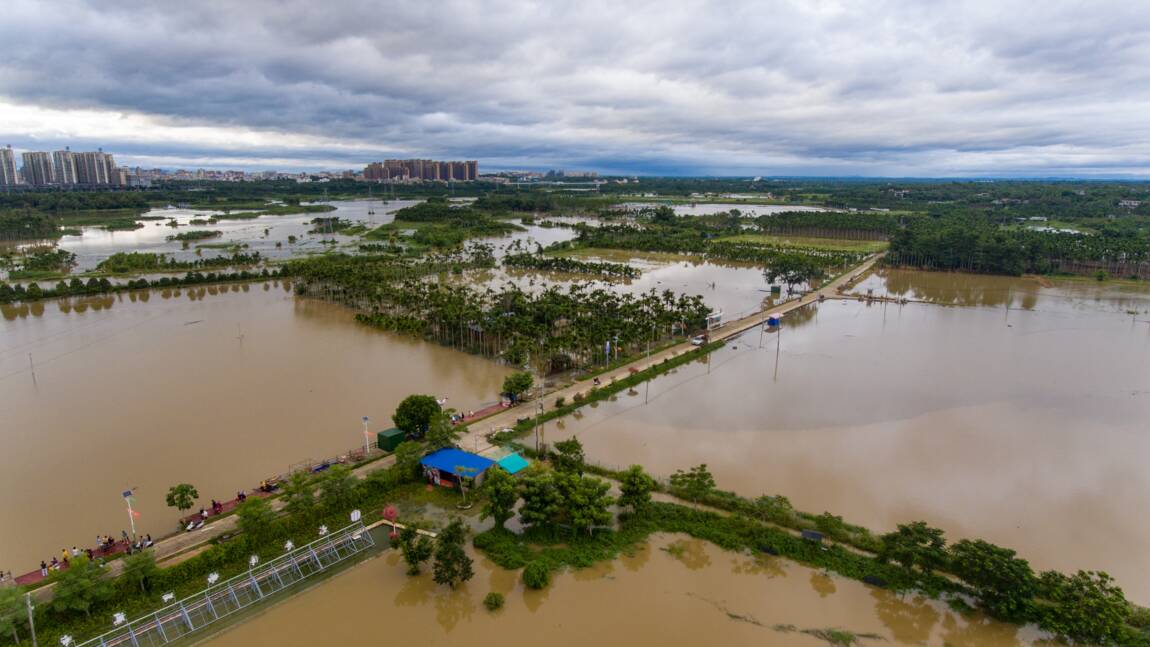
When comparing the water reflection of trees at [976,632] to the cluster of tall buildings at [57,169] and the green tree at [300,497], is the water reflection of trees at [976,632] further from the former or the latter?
the cluster of tall buildings at [57,169]

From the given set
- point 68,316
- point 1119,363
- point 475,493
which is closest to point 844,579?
point 475,493

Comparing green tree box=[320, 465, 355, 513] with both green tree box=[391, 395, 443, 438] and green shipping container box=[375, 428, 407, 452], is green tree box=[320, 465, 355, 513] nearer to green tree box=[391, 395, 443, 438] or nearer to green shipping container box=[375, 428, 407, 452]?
green shipping container box=[375, 428, 407, 452]

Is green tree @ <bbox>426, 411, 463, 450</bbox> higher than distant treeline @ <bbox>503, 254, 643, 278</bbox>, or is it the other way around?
distant treeline @ <bbox>503, 254, 643, 278</bbox>

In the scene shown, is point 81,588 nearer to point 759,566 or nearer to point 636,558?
point 636,558

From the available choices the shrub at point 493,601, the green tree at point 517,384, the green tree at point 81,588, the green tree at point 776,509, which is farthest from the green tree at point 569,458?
the green tree at point 81,588

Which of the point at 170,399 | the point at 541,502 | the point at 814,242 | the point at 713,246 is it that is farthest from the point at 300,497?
the point at 814,242

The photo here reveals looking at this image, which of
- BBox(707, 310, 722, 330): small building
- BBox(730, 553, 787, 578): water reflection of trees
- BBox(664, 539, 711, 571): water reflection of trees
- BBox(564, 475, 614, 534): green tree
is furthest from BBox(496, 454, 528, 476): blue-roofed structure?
BBox(707, 310, 722, 330): small building

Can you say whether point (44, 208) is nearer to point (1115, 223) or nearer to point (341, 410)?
point (341, 410)
